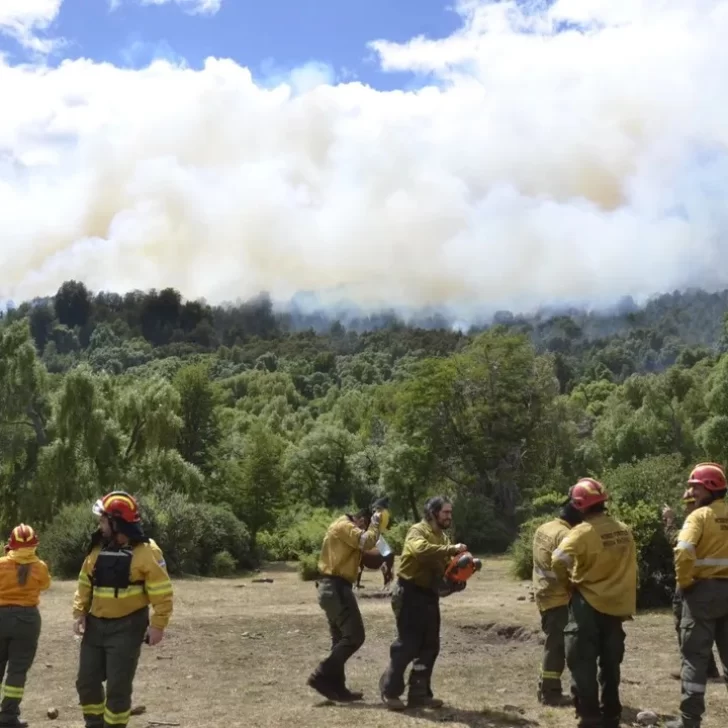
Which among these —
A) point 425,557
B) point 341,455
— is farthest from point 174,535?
point 341,455

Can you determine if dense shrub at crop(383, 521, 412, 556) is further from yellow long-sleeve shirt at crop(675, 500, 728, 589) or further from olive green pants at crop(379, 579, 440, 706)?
yellow long-sleeve shirt at crop(675, 500, 728, 589)

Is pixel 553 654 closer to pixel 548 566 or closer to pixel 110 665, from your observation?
pixel 548 566

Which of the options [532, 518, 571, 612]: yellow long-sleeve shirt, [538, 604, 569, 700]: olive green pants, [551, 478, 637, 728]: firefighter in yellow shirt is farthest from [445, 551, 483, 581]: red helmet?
[551, 478, 637, 728]: firefighter in yellow shirt

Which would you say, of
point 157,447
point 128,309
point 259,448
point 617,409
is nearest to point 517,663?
point 157,447

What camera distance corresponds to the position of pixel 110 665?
699 cm

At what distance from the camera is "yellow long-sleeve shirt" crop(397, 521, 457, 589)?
8.84 metres

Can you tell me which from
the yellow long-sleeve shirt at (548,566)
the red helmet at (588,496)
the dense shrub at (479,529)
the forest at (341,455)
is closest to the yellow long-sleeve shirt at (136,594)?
the red helmet at (588,496)

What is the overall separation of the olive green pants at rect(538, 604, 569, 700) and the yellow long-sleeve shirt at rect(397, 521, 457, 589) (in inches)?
47.8

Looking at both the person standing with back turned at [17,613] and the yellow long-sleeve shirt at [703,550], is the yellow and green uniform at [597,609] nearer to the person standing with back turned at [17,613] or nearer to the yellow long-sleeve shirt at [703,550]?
the yellow long-sleeve shirt at [703,550]

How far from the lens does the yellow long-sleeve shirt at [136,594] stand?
700cm

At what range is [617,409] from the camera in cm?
6412

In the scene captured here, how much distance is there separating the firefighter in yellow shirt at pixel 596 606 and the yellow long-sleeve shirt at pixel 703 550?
0.38m

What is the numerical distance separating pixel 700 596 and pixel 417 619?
8.88ft

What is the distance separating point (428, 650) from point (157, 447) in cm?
2755
